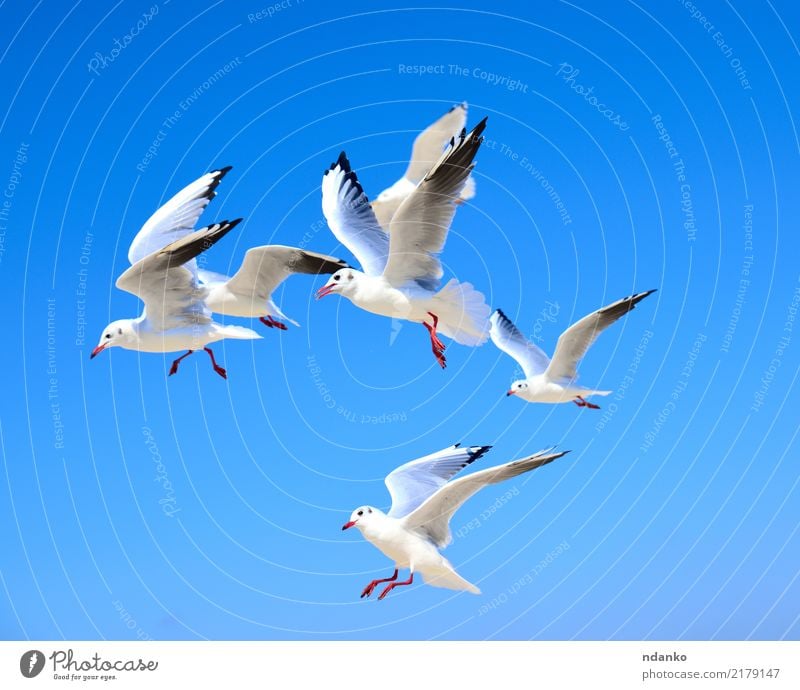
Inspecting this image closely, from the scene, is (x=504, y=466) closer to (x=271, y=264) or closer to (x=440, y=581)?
(x=440, y=581)

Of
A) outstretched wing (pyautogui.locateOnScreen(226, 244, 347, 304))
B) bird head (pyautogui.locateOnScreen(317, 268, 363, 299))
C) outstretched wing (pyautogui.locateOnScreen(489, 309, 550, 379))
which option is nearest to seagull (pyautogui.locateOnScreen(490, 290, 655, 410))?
outstretched wing (pyautogui.locateOnScreen(489, 309, 550, 379))

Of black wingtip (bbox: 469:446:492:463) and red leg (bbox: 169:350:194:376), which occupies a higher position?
red leg (bbox: 169:350:194:376)

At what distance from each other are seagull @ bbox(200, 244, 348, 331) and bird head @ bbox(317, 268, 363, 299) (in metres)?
0.08

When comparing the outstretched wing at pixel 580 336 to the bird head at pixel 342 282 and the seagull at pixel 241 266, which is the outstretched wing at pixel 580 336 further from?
the seagull at pixel 241 266

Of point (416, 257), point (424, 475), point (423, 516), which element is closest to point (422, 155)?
point (416, 257)

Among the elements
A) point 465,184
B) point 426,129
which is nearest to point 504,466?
point 465,184

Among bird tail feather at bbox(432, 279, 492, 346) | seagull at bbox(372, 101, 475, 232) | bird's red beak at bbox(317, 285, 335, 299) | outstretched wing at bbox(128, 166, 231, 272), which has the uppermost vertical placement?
seagull at bbox(372, 101, 475, 232)

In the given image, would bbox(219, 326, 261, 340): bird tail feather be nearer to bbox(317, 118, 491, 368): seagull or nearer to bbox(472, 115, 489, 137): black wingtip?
bbox(317, 118, 491, 368): seagull

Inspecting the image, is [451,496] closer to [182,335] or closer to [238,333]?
[238,333]

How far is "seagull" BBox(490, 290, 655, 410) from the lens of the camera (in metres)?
15.3

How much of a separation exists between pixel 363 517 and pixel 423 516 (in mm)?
797

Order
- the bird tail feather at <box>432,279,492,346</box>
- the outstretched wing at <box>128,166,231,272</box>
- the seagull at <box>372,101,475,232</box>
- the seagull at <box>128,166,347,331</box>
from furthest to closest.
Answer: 1. the seagull at <box>372,101,475,232</box>
2. the outstretched wing at <box>128,166,231,272</box>
3. the seagull at <box>128,166,347,331</box>
4. the bird tail feather at <box>432,279,492,346</box>

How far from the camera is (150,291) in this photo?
13977 mm
